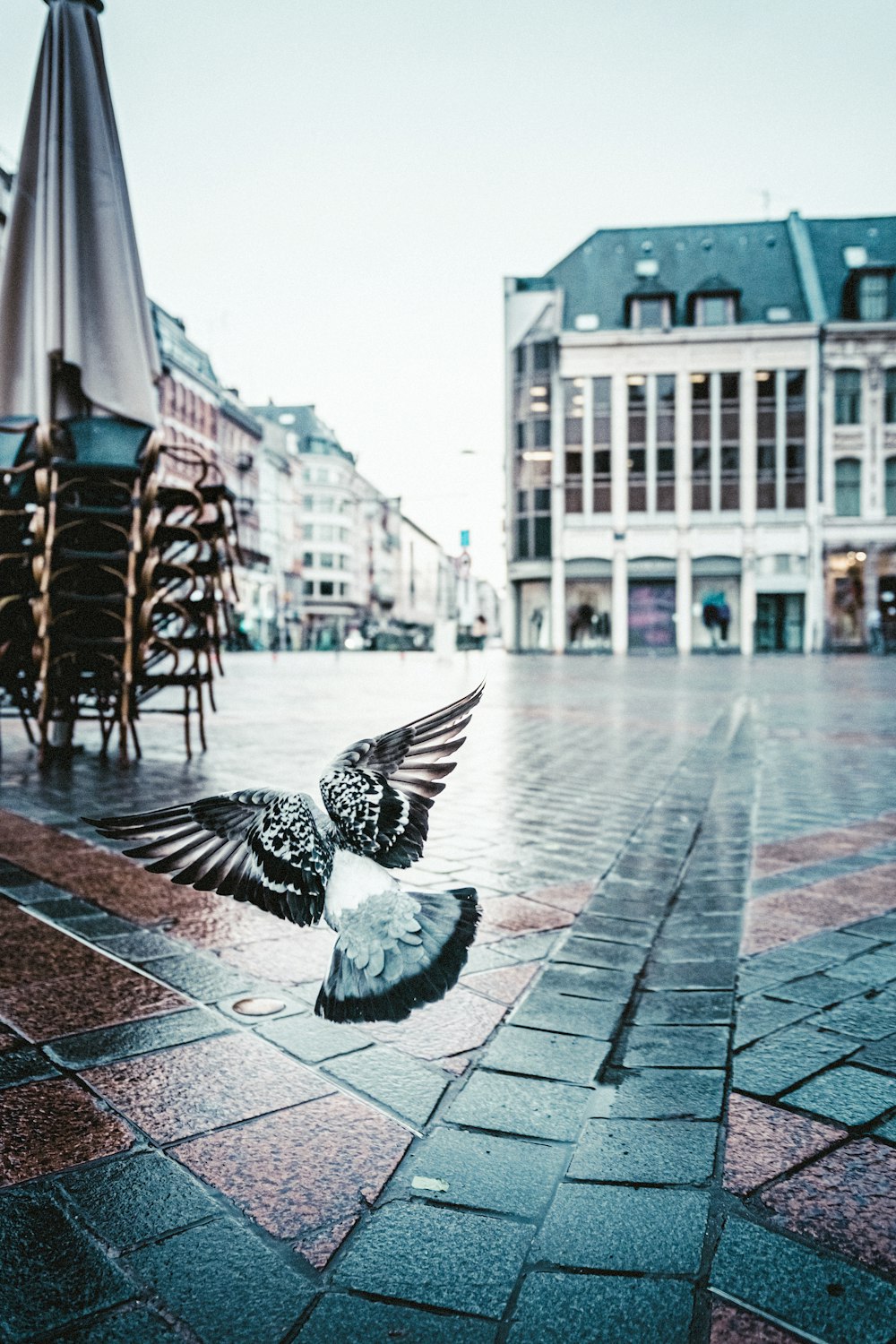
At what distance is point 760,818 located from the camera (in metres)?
4.70

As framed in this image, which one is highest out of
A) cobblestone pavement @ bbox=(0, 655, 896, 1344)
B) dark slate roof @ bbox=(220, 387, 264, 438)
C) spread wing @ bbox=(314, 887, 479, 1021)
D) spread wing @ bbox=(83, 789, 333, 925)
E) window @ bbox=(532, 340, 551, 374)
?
dark slate roof @ bbox=(220, 387, 264, 438)

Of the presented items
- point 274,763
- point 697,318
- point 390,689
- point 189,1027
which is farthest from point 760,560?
point 189,1027

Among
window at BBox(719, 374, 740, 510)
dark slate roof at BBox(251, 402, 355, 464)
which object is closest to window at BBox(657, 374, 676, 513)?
window at BBox(719, 374, 740, 510)

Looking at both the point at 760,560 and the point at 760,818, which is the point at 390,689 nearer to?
the point at 760,818

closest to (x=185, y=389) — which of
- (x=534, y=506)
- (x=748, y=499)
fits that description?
(x=534, y=506)

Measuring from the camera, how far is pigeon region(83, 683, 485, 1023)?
4.29ft

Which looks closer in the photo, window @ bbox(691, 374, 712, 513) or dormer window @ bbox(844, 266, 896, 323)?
dormer window @ bbox(844, 266, 896, 323)

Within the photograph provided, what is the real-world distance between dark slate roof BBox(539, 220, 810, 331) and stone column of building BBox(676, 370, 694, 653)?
329cm

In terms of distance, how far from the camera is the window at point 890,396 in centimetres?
3959

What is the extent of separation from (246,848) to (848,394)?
42909 mm

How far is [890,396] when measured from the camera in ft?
130

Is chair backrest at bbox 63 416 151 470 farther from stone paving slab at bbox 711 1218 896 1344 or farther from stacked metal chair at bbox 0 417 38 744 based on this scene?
stone paving slab at bbox 711 1218 896 1344

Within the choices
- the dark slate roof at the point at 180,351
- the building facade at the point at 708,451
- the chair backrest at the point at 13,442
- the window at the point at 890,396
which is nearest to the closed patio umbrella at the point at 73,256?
the chair backrest at the point at 13,442

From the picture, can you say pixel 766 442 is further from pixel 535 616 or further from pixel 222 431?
pixel 222 431
